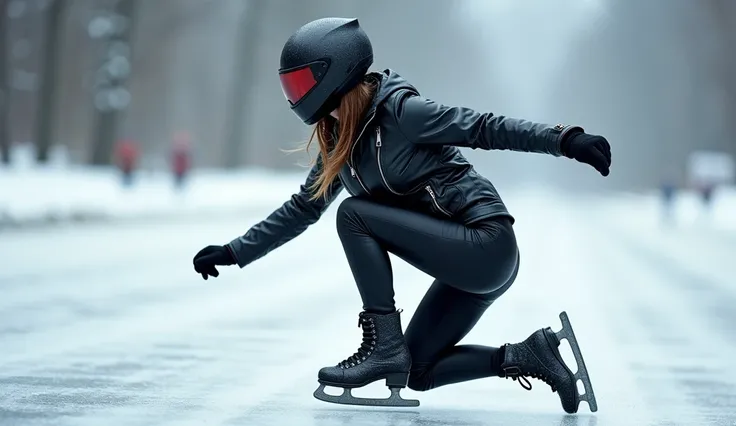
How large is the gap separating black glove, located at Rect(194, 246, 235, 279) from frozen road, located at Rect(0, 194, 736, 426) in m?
0.53

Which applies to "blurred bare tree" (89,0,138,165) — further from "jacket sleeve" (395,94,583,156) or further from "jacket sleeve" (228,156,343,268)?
"jacket sleeve" (395,94,583,156)

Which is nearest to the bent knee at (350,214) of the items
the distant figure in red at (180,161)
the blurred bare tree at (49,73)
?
the distant figure in red at (180,161)

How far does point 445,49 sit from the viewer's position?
7831 centimetres

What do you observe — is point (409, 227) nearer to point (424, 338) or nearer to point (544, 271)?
point (424, 338)

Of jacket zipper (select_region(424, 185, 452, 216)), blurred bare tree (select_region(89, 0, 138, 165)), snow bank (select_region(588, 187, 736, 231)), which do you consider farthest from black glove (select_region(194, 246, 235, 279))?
blurred bare tree (select_region(89, 0, 138, 165))

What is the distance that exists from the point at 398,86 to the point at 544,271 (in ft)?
28.2

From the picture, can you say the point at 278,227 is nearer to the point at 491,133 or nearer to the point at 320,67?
the point at 320,67

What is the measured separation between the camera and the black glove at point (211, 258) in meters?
5.03

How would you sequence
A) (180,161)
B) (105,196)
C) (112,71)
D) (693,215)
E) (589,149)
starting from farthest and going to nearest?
1. (112,71)
2. (693,215)
3. (180,161)
4. (105,196)
5. (589,149)

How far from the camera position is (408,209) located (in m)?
4.75

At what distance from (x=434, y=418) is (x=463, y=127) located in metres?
1.11

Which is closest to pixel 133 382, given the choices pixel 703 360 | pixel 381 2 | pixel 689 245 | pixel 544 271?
pixel 703 360

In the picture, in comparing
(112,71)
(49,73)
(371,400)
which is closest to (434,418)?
(371,400)

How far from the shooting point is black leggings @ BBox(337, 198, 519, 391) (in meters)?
4.67
